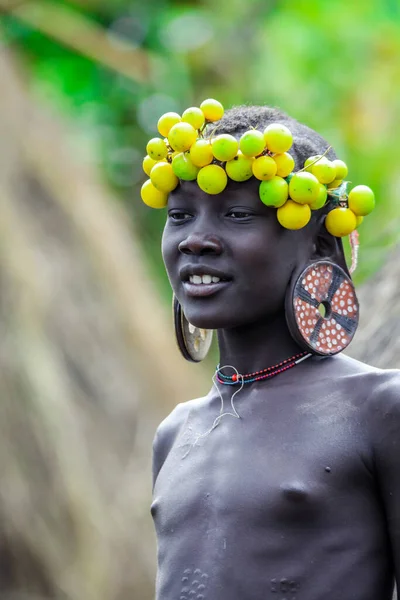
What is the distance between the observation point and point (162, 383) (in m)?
7.05

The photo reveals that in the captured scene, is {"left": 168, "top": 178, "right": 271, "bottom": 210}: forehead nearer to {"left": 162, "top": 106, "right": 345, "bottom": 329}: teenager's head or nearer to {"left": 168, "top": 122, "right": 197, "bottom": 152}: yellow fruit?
{"left": 162, "top": 106, "right": 345, "bottom": 329}: teenager's head

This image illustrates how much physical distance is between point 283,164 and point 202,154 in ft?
0.58

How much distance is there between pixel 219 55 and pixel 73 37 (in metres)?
1.16

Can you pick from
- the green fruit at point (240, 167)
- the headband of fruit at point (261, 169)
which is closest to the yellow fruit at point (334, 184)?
the headband of fruit at point (261, 169)

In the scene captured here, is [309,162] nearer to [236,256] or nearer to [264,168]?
[264,168]

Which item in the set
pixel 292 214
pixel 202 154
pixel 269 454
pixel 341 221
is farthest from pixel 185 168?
pixel 269 454

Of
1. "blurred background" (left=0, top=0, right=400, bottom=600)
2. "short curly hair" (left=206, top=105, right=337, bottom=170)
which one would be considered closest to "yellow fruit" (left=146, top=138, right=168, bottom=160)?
"short curly hair" (left=206, top=105, right=337, bottom=170)

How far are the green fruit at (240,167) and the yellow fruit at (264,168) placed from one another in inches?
0.7

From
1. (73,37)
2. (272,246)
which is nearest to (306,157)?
(272,246)

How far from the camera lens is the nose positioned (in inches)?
99.0

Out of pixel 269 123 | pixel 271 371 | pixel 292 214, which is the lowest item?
pixel 271 371

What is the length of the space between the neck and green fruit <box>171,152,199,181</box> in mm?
359

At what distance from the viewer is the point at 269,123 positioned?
2666mm

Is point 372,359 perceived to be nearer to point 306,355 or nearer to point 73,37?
point 306,355
